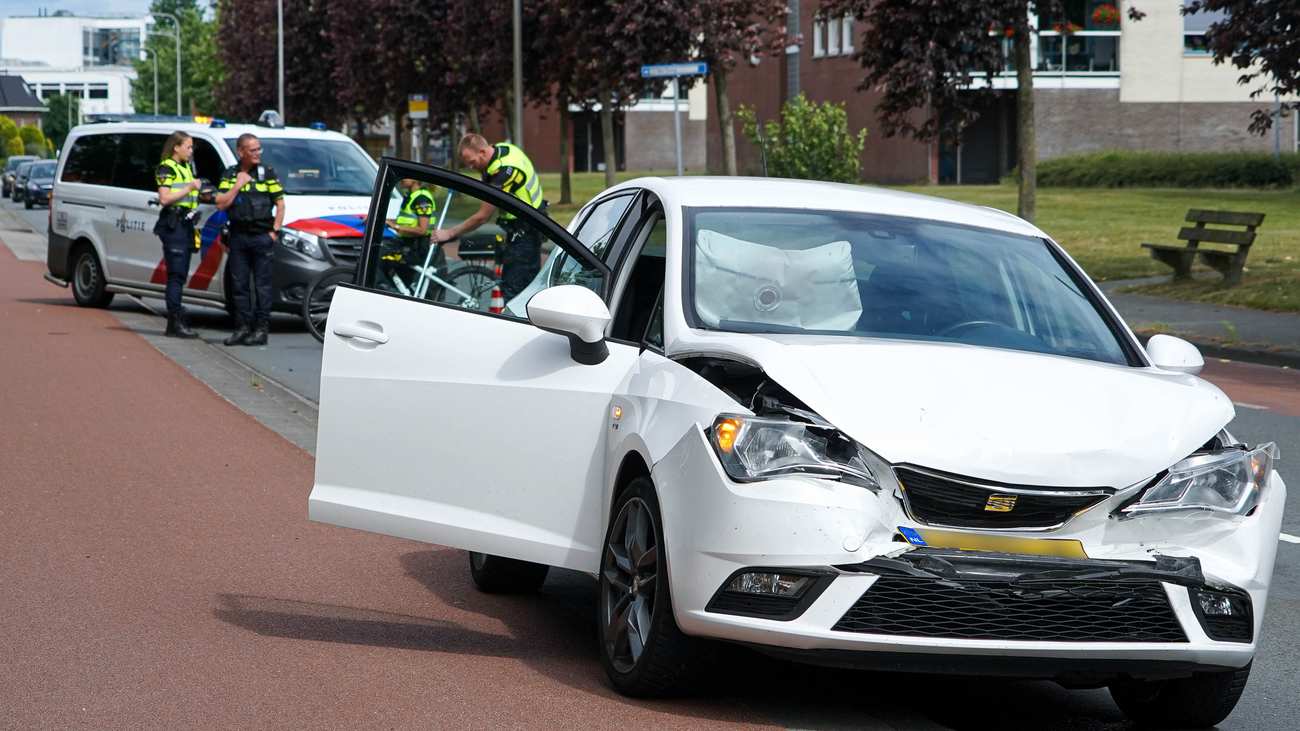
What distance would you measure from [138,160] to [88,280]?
5.08ft

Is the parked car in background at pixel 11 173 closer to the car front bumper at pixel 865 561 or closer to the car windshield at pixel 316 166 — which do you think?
the car windshield at pixel 316 166

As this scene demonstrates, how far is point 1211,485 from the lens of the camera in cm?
513

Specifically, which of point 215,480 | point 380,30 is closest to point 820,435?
point 215,480

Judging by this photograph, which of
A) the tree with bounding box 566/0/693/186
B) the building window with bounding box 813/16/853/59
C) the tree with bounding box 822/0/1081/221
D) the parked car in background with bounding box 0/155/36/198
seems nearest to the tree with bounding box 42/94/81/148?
the parked car in background with bounding box 0/155/36/198

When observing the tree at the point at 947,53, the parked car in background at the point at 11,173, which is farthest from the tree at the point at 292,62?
the tree at the point at 947,53

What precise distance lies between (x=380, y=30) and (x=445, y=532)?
51234 mm

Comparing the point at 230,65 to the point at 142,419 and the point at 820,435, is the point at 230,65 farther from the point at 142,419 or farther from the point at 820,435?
the point at 820,435

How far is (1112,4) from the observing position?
33.8 meters

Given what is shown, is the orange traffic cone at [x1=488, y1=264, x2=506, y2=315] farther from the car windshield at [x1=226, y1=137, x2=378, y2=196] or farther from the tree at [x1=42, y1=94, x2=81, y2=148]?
the tree at [x1=42, y1=94, x2=81, y2=148]

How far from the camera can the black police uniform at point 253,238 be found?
55.1 ft

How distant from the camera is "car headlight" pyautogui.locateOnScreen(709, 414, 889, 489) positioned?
4.93 metres

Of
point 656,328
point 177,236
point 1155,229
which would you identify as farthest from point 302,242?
point 1155,229

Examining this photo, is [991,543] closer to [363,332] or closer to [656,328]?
[656,328]

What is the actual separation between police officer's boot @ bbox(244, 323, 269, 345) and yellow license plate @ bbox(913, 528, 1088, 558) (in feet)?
42.8
